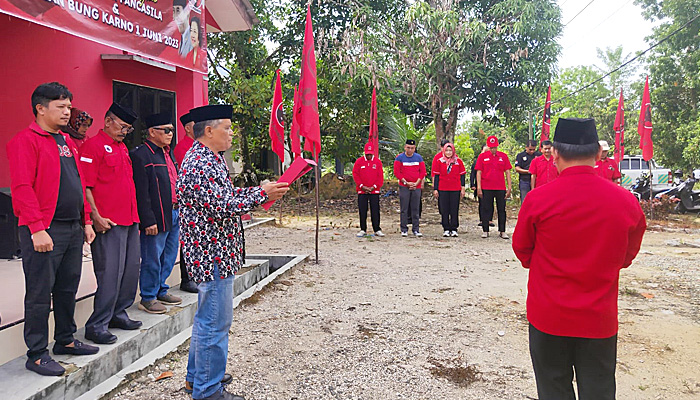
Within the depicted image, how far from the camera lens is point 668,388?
11.4 ft

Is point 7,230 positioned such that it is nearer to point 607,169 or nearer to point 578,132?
point 578,132

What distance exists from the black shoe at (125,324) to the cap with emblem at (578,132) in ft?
11.3

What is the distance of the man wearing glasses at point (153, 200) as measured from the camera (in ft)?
14.5

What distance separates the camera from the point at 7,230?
6004 mm

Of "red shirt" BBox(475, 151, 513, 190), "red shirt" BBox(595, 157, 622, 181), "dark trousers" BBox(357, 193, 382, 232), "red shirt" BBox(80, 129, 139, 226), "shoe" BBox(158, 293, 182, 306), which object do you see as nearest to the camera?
"red shirt" BBox(80, 129, 139, 226)

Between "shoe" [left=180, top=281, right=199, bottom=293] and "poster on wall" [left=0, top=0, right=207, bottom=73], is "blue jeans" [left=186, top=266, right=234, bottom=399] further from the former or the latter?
"poster on wall" [left=0, top=0, right=207, bottom=73]

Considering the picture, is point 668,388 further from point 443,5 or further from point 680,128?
point 680,128

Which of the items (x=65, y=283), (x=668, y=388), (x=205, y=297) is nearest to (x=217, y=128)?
(x=205, y=297)

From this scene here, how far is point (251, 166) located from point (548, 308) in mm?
15244

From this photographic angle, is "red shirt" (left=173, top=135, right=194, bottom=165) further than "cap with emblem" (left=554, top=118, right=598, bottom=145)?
Yes

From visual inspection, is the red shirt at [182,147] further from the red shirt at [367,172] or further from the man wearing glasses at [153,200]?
the red shirt at [367,172]

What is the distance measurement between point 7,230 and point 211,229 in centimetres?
439

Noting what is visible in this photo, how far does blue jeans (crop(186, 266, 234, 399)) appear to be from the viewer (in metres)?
3.09

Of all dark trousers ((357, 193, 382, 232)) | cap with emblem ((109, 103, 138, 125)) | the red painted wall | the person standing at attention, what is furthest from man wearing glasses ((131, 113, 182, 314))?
the person standing at attention
